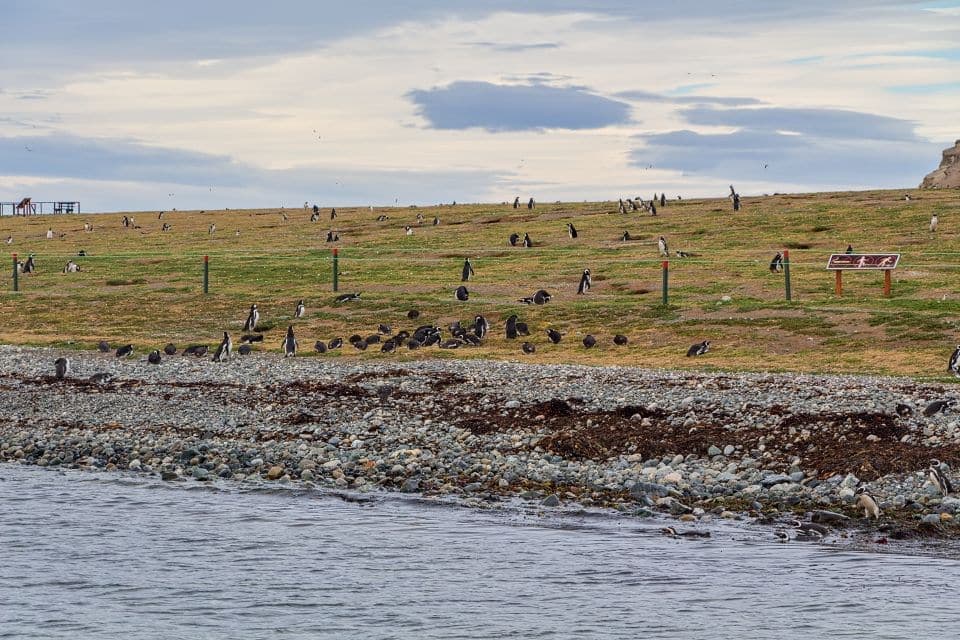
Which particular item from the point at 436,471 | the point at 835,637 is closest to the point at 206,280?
the point at 436,471

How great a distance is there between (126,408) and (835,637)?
17.4m

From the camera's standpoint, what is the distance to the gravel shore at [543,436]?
17078 millimetres

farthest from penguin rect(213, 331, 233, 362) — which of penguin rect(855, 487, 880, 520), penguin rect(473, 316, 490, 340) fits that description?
penguin rect(855, 487, 880, 520)

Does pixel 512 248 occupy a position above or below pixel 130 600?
above

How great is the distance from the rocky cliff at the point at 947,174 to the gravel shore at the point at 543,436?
2270 inches

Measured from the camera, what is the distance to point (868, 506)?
15.7 metres

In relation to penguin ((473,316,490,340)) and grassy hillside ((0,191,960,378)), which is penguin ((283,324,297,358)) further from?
penguin ((473,316,490,340))

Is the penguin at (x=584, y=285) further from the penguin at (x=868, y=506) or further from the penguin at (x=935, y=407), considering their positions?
the penguin at (x=868, y=506)

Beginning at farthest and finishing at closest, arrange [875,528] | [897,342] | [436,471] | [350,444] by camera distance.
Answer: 1. [897,342]
2. [350,444]
3. [436,471]
4. [875,528]

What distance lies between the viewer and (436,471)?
19375 mm

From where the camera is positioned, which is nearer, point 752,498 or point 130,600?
point 130,600

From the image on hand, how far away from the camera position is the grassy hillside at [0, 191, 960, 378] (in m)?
32.3

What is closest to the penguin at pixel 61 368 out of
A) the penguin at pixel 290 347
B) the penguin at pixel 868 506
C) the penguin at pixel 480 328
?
the penguin at pixel 290 347

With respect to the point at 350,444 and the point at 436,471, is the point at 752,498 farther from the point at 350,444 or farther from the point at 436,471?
the point at 350,444
